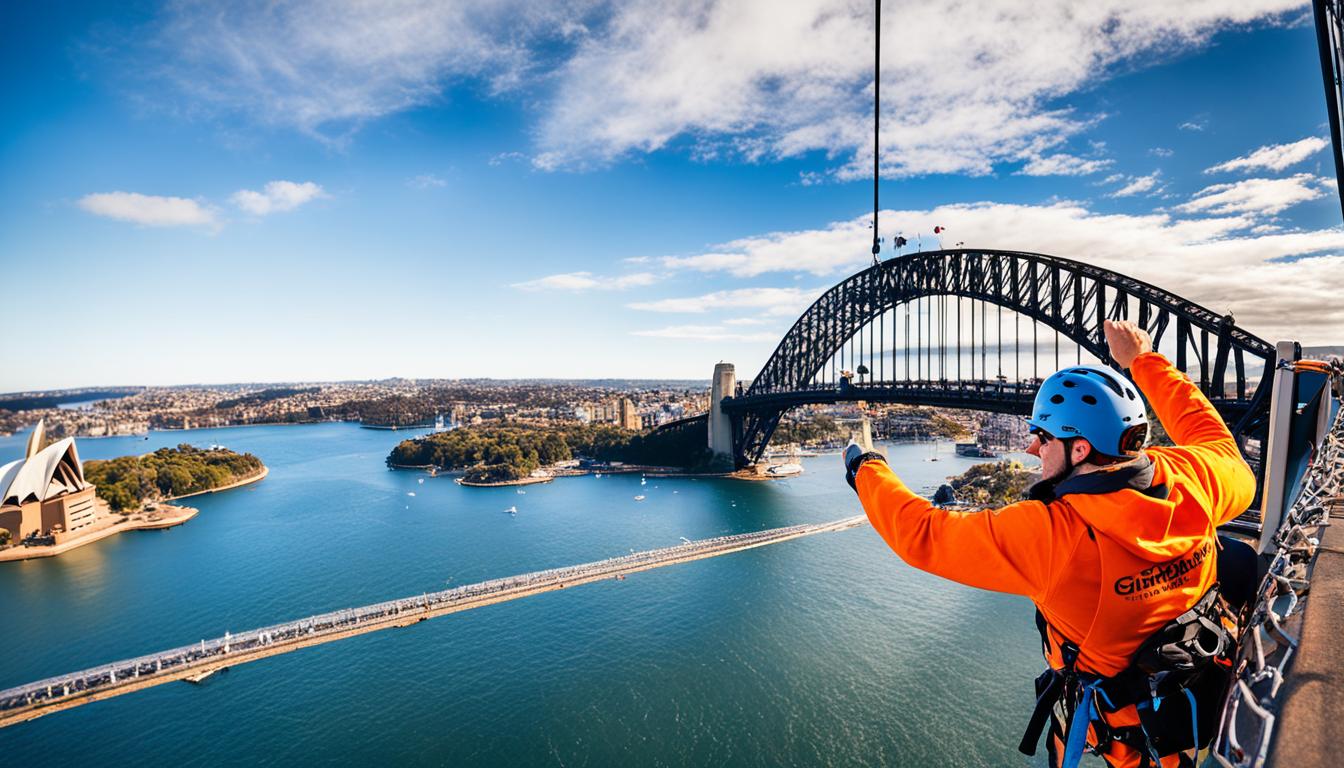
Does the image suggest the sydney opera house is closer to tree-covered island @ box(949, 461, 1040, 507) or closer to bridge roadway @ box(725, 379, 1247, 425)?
bridge roadway @ box(725, 379, 1247, 425)

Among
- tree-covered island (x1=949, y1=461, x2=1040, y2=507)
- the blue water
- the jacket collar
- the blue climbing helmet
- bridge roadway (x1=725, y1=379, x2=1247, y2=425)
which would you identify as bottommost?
the blue water

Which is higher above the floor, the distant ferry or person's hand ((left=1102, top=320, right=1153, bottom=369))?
person's hand ((left=1102, top=320, right=1153, bottom=369))

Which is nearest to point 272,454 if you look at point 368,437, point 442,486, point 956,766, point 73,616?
point 368,437

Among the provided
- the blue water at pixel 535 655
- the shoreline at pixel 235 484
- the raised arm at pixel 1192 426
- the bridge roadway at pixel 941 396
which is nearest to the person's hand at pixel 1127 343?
the raised arm at pixel 1192 426

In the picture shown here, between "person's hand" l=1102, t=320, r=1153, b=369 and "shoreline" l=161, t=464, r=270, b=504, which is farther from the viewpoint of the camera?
"shoreline" l=161, t=464, r=270, b=504

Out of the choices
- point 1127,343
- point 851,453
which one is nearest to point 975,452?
point 1127,343

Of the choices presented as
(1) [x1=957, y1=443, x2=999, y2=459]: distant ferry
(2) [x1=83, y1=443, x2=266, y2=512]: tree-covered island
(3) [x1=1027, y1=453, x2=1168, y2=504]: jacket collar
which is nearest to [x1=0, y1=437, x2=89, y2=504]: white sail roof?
(2) [x1=83, y1=443, x2=266, y2=512]: tree-covered island
